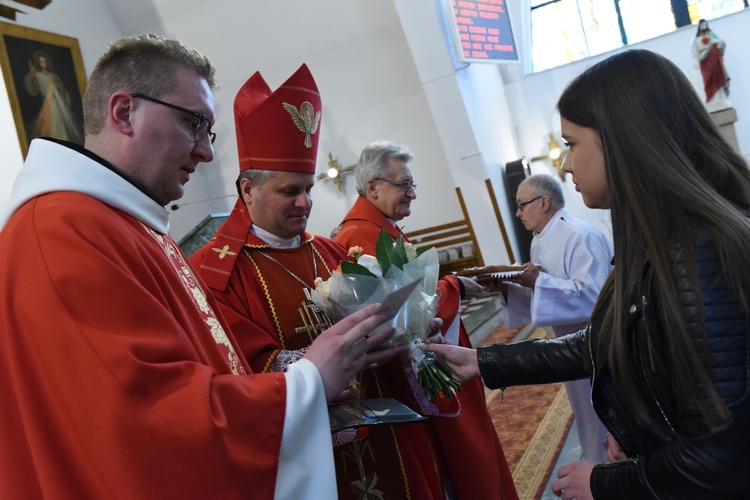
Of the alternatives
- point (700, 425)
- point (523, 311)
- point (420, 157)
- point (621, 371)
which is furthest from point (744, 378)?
point (420, 157)

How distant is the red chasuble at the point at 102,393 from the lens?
1106 mm

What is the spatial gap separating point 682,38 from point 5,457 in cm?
Result: 1178

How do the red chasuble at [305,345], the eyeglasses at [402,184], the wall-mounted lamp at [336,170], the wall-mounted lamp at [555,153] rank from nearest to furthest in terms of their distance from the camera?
the red chasuble at [305,345], the eyeglasses at [402,184], the wall-mounted lamp at [555,153], the wall-mounted lamp at [336,170]

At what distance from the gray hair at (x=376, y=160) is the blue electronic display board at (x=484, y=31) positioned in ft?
18.6

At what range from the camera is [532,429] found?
4.58 m

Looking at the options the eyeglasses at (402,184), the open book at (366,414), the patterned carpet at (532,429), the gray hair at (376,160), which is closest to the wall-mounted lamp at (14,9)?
the gray hair at (376,160)

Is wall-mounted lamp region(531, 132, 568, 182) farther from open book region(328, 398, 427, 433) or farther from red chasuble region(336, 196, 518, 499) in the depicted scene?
open book region(328, 398, 427, 433)

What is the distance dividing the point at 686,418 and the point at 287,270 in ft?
4.81

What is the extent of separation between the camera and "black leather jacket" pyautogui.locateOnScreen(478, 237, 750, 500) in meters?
1.09

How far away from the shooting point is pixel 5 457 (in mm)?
1160

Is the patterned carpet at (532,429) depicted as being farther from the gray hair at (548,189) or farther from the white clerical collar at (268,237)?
the white clerical collar at (268,237)

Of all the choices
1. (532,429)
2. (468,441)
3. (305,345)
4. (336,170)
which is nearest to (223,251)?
(305,345)

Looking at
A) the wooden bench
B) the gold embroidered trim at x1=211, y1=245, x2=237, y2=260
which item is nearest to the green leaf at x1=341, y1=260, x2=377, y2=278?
the gold embroidered trim at x1=211, y1=245, x2=237, y2=260

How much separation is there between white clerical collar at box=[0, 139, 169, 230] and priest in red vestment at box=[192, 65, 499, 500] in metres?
0.74
